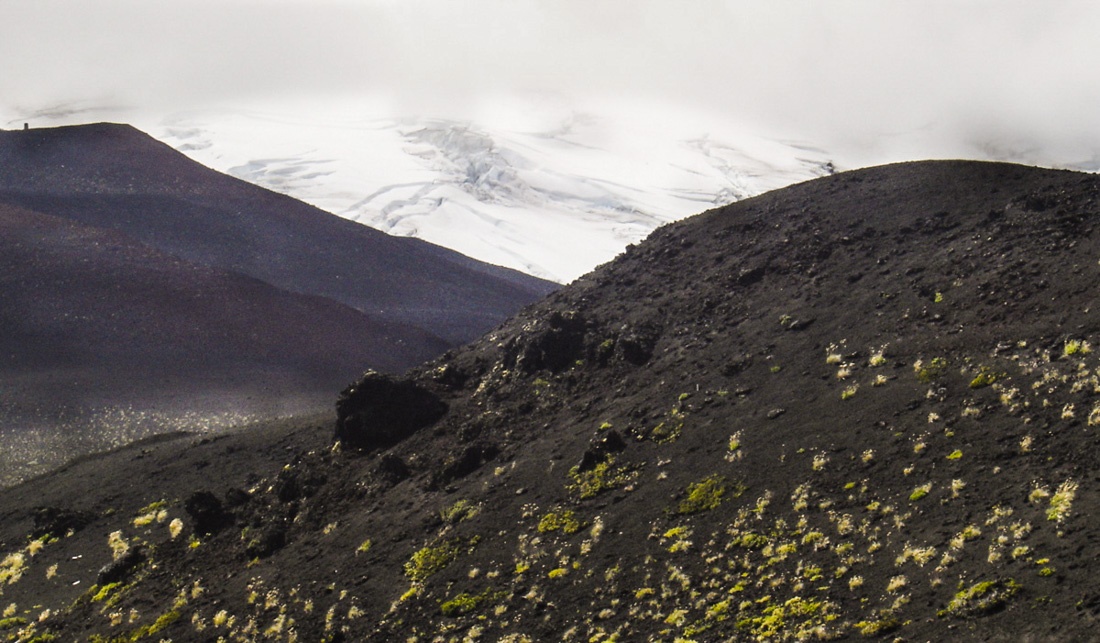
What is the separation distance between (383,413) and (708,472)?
45.6 ft

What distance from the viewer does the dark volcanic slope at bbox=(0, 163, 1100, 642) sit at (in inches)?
733

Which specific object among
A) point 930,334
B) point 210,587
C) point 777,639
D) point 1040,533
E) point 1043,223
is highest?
Result: point 1043,223

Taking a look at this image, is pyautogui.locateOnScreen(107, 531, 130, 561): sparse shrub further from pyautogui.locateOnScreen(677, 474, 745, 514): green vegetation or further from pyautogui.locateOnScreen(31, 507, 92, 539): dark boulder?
pyautogui.locateOnScreen(677, 474, 745, 514): green vegetation

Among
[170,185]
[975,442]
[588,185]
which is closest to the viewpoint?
[975,442]

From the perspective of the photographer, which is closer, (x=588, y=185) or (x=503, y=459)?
(x=503, y=459)

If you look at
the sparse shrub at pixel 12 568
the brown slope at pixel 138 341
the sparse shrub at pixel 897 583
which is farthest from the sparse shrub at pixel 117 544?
the sparse shrub at pixel 897 583

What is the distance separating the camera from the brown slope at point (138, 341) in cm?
5816

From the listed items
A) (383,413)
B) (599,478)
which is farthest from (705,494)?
(383,413)

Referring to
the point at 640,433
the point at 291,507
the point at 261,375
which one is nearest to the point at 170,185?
the point at 261,375

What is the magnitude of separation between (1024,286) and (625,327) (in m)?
13.2

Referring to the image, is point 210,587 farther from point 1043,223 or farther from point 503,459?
point 1043,223

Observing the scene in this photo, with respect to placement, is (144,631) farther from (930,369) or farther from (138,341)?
(138,341)

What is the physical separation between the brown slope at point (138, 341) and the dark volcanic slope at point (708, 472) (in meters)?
14.3

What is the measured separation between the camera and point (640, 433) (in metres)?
29.2
